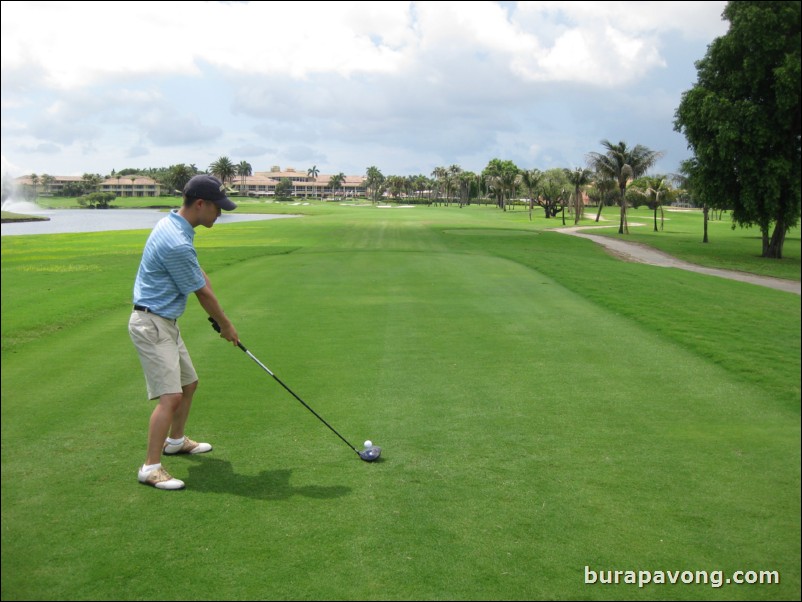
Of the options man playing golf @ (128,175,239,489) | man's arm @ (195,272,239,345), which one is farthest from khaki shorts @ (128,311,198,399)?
man's arm @ (195,272,239,345)

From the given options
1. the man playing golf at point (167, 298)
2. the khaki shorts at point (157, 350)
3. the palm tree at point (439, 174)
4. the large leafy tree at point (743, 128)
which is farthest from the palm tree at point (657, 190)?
the palm tree at point (439, 174)

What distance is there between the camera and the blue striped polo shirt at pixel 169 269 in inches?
181

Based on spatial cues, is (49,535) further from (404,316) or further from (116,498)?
(404,316)

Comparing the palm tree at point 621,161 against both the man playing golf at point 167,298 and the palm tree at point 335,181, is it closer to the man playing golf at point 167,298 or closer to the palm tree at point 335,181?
the man playing golf at point 167,298

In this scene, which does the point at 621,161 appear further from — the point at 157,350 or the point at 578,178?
the point at 157,350

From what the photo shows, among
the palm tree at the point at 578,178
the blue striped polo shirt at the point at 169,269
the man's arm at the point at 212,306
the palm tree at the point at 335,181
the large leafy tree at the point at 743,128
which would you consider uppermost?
the palm tree at the point at 335,181

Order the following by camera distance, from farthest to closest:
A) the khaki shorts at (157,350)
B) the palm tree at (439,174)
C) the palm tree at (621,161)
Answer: the palm tree at (439,174) < the palm tree at (621,161) < the khaki shorts at (157,350)

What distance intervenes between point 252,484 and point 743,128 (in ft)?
73.3

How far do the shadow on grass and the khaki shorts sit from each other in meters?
0.68

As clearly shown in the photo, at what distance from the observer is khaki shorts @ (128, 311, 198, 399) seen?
15.8ft

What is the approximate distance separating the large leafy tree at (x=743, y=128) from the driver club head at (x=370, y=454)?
339 inches

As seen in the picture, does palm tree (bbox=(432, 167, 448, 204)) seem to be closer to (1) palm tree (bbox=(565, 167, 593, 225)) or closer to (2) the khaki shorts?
(1) palm tree (bbox=(565, 167, 593, 225))

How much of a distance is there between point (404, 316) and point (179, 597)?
28.2ft

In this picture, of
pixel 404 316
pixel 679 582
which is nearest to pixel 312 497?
pixel 679 582
